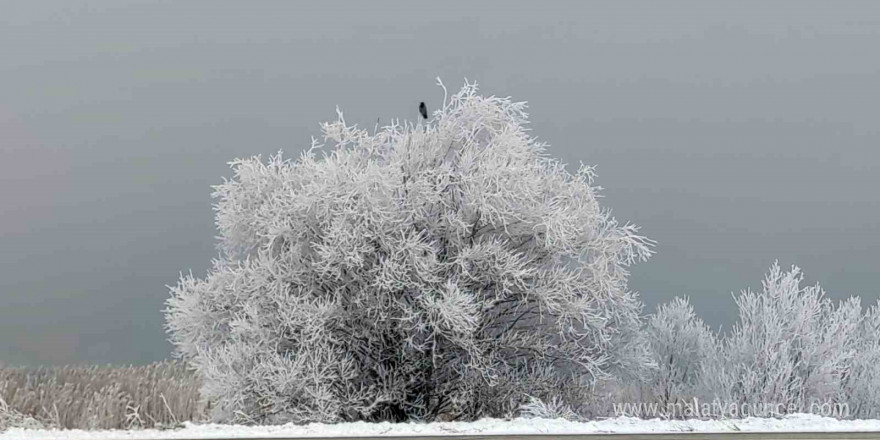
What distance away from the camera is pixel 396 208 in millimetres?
11469

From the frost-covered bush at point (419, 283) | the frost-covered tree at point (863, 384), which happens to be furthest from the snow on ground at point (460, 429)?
the frost-covered tree at point (863, 384)

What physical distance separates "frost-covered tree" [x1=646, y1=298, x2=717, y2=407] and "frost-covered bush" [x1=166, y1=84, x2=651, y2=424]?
8.55 ft

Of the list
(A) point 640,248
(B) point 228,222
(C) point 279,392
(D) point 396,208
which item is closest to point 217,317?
(B) point 228,222

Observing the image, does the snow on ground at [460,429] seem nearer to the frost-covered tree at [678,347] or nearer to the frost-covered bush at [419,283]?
the frost-covered bush at [419,283]

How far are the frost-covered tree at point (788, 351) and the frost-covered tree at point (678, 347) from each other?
1.35m

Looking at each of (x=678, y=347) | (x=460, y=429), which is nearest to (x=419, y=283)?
(x=460, y=429)

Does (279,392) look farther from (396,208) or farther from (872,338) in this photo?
(872,338)

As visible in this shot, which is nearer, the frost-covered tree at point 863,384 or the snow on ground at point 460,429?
the snow on ground at point 460,429

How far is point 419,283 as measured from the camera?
36.9 ft

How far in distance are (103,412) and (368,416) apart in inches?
134

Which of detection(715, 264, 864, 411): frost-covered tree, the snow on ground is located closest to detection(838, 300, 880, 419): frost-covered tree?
detection(715, 264, 864, 411): frost-covered tree

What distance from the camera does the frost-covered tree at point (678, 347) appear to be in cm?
1480

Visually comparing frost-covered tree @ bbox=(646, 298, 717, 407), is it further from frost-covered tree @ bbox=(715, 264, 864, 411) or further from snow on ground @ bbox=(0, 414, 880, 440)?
snow on ground @ bbox=(0, 414, 880, 440)

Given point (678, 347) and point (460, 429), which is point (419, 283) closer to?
point (460, 429)
